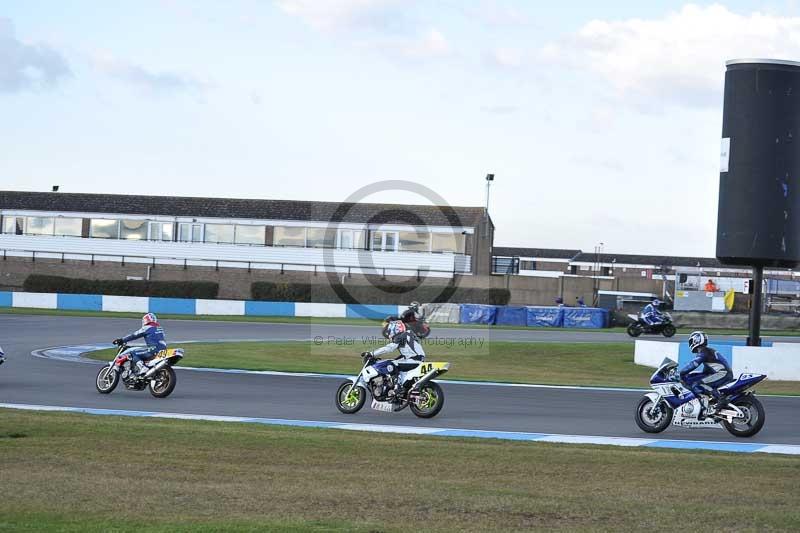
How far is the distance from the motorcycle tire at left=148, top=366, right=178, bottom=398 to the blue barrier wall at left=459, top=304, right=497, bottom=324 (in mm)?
31640

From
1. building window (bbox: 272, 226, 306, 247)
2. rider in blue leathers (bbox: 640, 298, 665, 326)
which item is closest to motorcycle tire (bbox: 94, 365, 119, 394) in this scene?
rider in blue leathers (bbox: 640, 298, 665, 326)

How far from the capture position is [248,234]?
64.8 metres

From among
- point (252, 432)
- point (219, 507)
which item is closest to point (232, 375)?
point (252, 432)

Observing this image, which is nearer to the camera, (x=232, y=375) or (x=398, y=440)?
(x=398, y=440)

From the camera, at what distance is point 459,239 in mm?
62750

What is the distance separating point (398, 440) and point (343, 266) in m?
47.5

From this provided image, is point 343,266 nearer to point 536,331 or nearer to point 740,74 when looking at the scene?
point 536,331

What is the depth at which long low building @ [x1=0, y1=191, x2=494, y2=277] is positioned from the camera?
202 ft

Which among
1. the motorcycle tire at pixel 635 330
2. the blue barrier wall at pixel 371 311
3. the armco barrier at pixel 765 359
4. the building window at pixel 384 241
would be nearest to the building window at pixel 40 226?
the building window at pixel 384 241

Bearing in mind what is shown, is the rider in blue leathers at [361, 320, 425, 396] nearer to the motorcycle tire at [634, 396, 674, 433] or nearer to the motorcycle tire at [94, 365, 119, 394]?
the motorcycle tire at [634, 396, 674, 433]

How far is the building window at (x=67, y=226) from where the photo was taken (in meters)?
65.8

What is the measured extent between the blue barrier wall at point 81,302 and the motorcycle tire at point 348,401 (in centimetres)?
3573

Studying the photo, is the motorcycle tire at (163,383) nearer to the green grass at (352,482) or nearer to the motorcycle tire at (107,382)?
the motorcycle tire at (107,382)

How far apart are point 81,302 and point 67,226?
16.2 m
